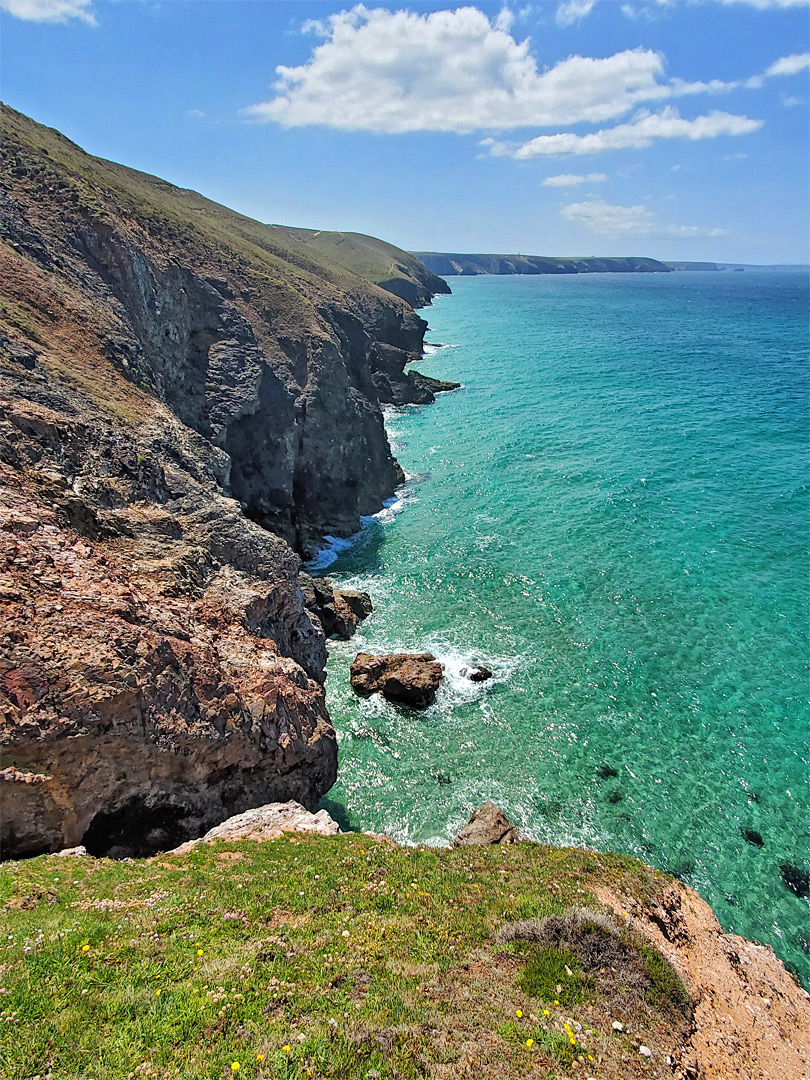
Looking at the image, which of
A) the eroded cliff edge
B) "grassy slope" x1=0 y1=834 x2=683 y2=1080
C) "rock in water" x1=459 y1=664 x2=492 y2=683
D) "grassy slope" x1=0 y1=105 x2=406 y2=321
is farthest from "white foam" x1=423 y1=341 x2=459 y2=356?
"grassy slope" x1=0 y1=834 x2=683 y2=1080

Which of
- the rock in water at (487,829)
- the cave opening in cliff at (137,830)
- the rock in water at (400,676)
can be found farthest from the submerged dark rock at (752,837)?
the cave opening in cliff at (137,830)

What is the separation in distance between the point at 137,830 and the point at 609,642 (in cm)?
2892

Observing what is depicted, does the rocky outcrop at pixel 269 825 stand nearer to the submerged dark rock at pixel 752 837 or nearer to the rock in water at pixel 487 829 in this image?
the rock in water at pixel 487 829

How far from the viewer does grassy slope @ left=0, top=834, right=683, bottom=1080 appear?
32.0 ft

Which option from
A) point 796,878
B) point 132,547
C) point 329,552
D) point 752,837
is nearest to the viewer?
point 132,547

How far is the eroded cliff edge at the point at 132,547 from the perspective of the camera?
53.6 ft

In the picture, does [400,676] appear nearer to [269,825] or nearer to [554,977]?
[269,825]

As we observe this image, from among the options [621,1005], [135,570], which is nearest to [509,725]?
[621,1005]

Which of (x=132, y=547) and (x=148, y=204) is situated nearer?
(x=132, y=547)

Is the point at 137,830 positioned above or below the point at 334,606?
above

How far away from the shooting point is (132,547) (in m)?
22.4

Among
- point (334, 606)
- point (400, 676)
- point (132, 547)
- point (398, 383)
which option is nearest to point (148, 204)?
point (398, 383)

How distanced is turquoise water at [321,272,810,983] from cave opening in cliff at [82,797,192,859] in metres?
9.12

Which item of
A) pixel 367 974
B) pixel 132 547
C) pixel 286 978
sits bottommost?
pixel 367 974
